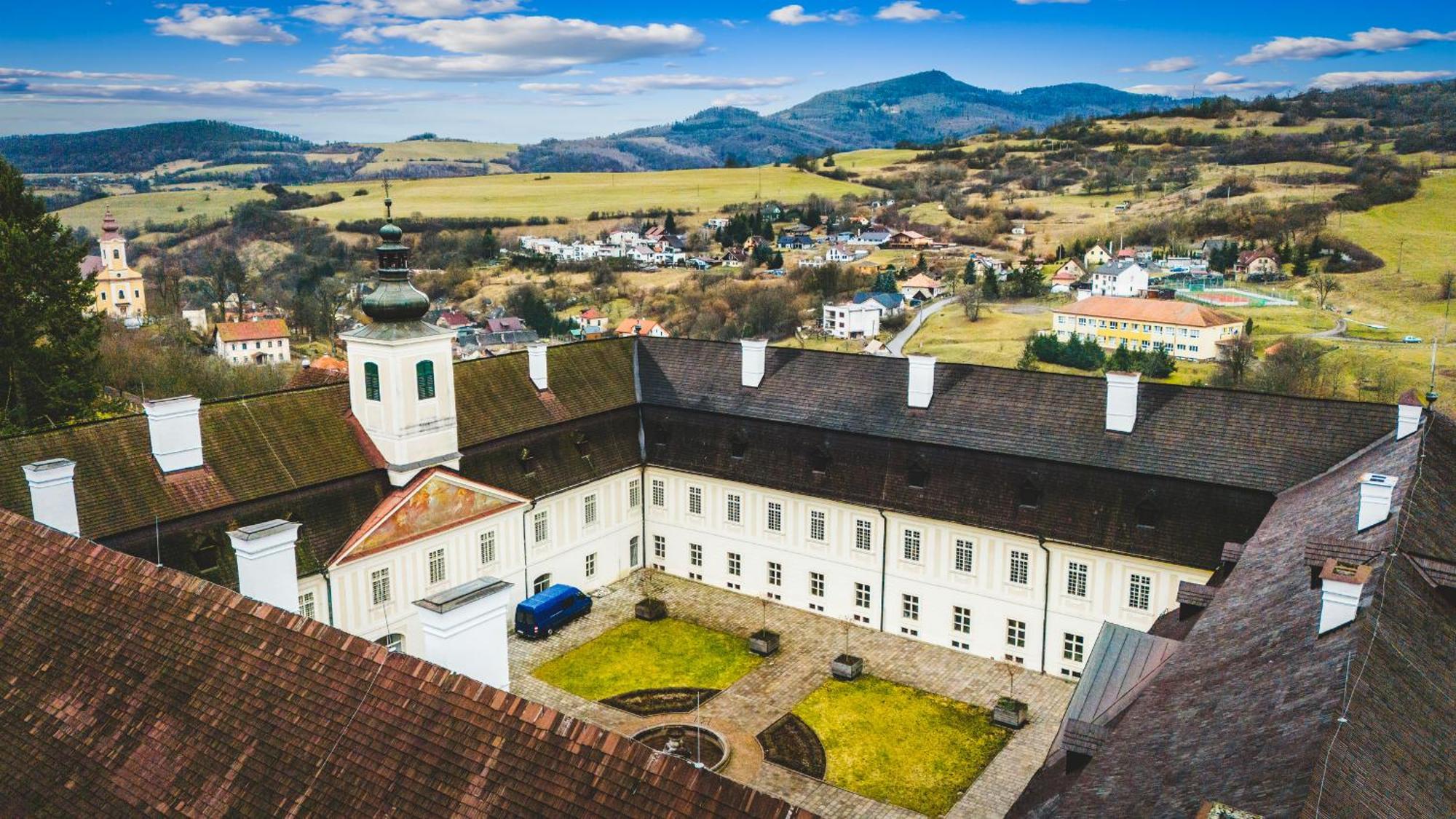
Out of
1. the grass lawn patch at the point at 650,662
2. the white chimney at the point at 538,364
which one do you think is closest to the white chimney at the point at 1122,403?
the grass lawn patch at the point at 650,662

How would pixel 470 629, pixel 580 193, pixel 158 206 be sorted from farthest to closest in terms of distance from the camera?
1. pixel 580 193
2. pixel 158 206
3. pixel 470 629

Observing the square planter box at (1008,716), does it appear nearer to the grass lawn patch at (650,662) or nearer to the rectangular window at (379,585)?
the grass lawn patch at (650,662)

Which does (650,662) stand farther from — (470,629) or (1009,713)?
(470,629)

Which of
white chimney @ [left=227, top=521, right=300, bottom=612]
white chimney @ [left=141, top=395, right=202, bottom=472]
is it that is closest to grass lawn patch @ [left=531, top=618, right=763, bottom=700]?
white chimney @ [left=141, top=395, right=202, bottom=472]

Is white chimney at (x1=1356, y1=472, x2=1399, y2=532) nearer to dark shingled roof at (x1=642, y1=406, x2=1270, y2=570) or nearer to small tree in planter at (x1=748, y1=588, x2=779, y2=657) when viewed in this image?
dark shingled roof at (x1=642, y1=406, x2=1270, y2=570)

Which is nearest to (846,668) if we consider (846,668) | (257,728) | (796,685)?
(846,668)

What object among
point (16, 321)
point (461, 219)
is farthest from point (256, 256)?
point (16, 321)
